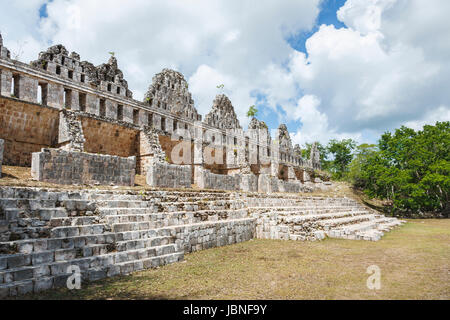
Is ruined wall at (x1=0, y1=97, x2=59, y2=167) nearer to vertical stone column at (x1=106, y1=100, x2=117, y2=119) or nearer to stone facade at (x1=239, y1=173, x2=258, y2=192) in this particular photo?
vertical stone column at (x1=106, y1=100, x2=117, y2=119)

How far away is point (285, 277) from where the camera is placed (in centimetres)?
512

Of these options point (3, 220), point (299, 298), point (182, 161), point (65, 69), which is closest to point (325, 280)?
point (299, 298)

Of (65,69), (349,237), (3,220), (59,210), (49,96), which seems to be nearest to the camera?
(3,220)

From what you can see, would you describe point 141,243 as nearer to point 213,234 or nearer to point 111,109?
point 213,234

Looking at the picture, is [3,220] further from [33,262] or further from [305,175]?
[305,175]

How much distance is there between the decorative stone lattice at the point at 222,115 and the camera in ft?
99.0

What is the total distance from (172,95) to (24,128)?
15148 mm

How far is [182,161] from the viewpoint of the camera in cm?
1741

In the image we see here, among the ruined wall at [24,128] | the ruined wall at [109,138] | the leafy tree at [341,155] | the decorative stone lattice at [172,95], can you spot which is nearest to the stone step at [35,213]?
the ruined wall at [24,128]

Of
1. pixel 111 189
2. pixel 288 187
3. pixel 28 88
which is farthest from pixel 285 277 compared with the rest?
pixel 288 187

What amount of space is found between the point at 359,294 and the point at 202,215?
5.05 m

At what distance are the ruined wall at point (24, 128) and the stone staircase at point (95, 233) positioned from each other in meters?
6.97

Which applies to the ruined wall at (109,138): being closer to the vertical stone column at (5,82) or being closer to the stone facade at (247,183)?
the vertical stone column at (5,82)

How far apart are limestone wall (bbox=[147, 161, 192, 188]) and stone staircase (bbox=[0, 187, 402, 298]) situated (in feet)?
8.53
